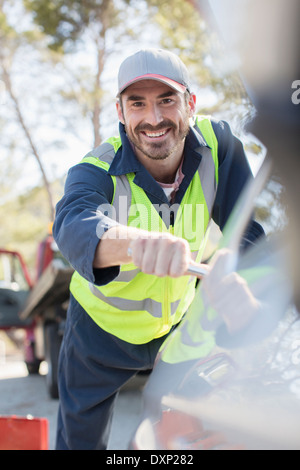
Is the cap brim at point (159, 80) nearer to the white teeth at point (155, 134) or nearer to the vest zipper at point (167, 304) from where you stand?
the white teeth at point (155, 134)

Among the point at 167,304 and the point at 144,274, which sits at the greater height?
the point at 144,274

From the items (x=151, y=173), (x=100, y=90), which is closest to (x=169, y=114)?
(x=151, y=173)

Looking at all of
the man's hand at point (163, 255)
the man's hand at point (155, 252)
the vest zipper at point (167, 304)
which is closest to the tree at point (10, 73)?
the vest zipper at point (167, 304)

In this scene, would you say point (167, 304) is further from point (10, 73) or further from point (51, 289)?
point (10, 73)

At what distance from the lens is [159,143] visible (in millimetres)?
2076

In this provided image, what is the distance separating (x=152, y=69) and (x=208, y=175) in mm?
497

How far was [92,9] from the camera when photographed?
1296 centimetres

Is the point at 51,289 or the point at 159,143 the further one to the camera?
the point at 51,289

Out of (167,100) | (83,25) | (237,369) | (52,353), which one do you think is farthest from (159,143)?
(83,25)

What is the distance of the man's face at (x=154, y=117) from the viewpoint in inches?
78.9

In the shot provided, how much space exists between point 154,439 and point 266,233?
0.52m

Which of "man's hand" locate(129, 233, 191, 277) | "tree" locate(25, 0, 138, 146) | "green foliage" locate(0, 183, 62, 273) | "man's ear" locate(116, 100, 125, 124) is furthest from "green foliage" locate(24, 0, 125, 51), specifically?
"man's hand" locate(129, 233, 191, 277)

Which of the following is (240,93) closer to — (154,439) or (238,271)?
(238,271)

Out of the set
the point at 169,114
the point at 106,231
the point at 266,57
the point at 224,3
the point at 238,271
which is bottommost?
the point at 238,271
